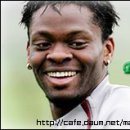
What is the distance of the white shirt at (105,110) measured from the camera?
4.31 feet

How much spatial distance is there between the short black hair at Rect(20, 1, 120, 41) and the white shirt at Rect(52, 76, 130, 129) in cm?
17

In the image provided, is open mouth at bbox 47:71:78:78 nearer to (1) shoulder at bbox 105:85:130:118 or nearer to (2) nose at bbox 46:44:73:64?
(2) nose at bbox 46:44:73:64

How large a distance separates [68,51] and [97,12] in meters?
0.16

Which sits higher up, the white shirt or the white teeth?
the white teeth

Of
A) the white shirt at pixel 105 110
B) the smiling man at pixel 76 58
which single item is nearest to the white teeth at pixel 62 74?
the smiling man at pixel 76 58

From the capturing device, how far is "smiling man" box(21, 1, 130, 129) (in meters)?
1.29

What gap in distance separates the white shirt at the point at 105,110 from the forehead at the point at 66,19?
21 cm

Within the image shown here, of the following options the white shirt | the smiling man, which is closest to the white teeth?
the smiling man

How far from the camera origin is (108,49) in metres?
1.38

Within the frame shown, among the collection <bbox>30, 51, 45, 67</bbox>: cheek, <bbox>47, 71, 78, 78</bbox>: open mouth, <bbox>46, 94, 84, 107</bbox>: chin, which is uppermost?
<bbox>30, 51, 45, 67</bbox>: cheek

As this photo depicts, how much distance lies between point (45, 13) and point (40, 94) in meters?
0.34

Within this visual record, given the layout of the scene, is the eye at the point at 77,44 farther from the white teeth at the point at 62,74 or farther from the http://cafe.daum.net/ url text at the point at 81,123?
the http://cafe.daum.net/ url text at the point at 81,123

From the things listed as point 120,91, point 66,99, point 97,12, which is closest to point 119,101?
point 120,91

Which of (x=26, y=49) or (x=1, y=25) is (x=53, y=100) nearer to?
(x=26, y=49)
